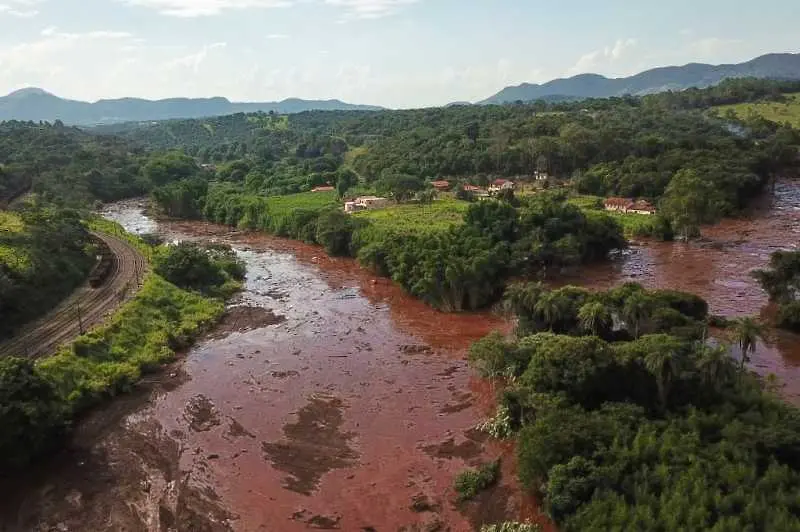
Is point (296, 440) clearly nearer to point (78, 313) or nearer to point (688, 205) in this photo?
point (78, 313)

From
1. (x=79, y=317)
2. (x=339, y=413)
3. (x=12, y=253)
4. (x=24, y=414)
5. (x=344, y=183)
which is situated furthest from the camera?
(x=344, y=183)

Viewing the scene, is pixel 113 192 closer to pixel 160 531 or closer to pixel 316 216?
pixel 316 216

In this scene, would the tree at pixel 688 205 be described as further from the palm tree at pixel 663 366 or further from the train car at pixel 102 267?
the train car at pixel 102 267

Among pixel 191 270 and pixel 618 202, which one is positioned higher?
pixel 618 202

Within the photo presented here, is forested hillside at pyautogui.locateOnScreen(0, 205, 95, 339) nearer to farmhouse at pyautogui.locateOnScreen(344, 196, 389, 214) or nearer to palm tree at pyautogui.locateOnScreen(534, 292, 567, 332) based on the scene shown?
palm tree at pyautogui.locateOnScreen(534, 292, 567, 332)

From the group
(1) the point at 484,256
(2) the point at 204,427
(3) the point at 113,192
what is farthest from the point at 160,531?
(3) the point at 113,192

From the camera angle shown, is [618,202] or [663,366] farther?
[618,202]

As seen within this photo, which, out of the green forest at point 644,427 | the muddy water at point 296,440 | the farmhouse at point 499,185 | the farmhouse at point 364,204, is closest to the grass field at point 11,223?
the muddy water at point 296,440

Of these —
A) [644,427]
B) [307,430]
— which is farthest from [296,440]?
[644,427]
